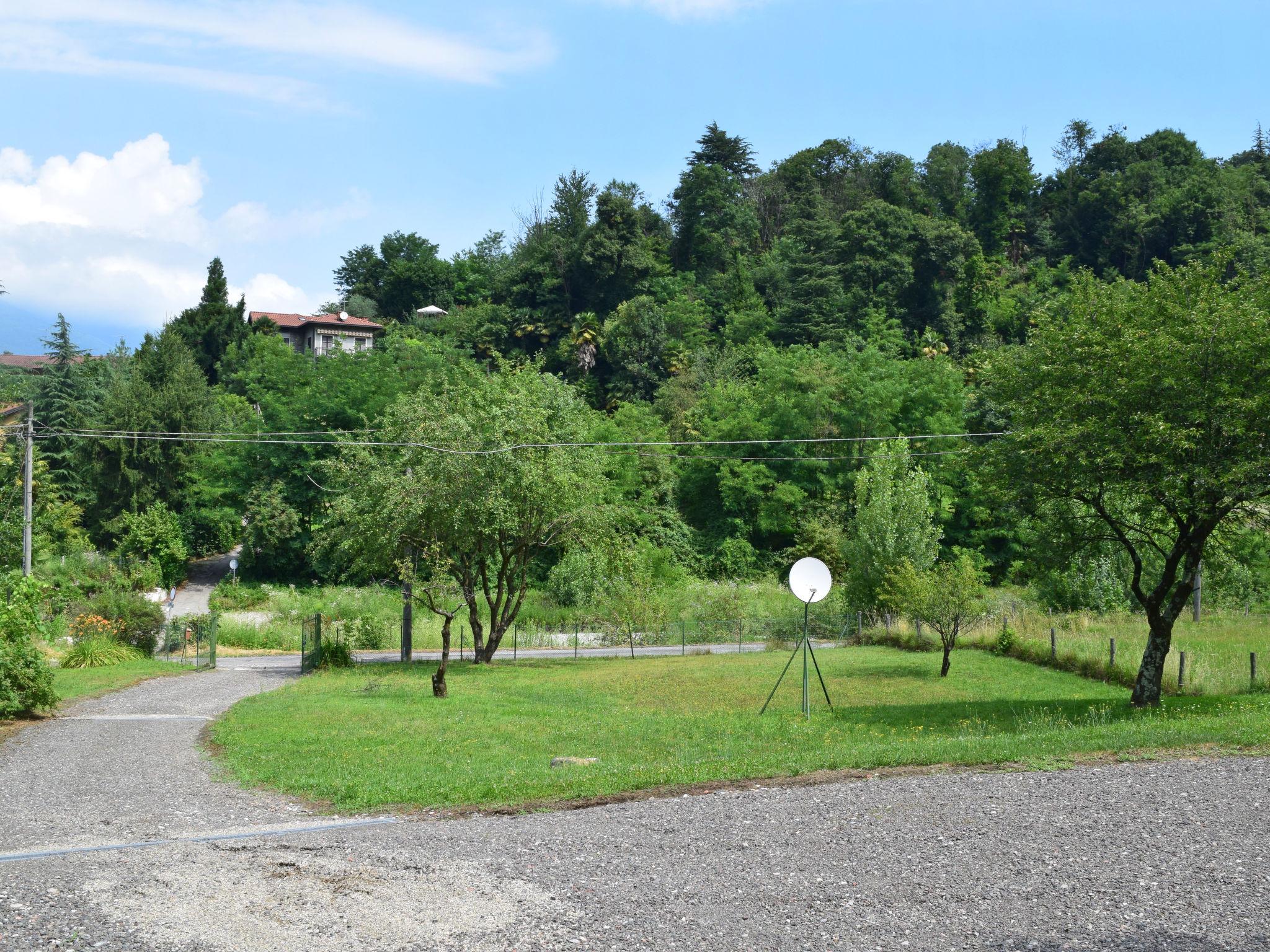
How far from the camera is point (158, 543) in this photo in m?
53.3

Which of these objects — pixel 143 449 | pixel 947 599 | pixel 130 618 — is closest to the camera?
pixel 947 599

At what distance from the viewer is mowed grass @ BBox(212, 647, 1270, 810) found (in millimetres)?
11852

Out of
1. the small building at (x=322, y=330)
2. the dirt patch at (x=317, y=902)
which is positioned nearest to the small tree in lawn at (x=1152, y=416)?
the dirt patch at (x=317, y=902)

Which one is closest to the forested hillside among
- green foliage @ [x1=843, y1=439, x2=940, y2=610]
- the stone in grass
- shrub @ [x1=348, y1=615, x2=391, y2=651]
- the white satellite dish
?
green foliage @ [x1=843, y1=439, x2=940, y2=610]

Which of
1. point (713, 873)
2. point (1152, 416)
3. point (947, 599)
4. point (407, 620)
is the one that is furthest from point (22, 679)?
point (947, 599)

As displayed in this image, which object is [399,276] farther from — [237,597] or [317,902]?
[317,902]

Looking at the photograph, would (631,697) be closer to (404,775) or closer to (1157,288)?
(404,775)

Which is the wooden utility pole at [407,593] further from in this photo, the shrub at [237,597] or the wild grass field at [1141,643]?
the shrub at [237,597]

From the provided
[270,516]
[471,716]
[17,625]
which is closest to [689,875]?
[471,716]

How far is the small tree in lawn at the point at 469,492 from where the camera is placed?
28.8 metres

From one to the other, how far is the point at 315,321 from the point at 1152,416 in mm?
84481

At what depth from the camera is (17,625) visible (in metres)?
17.9

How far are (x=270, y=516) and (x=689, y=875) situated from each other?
165 ft

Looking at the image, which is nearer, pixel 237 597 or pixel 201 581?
pixel 237 597
